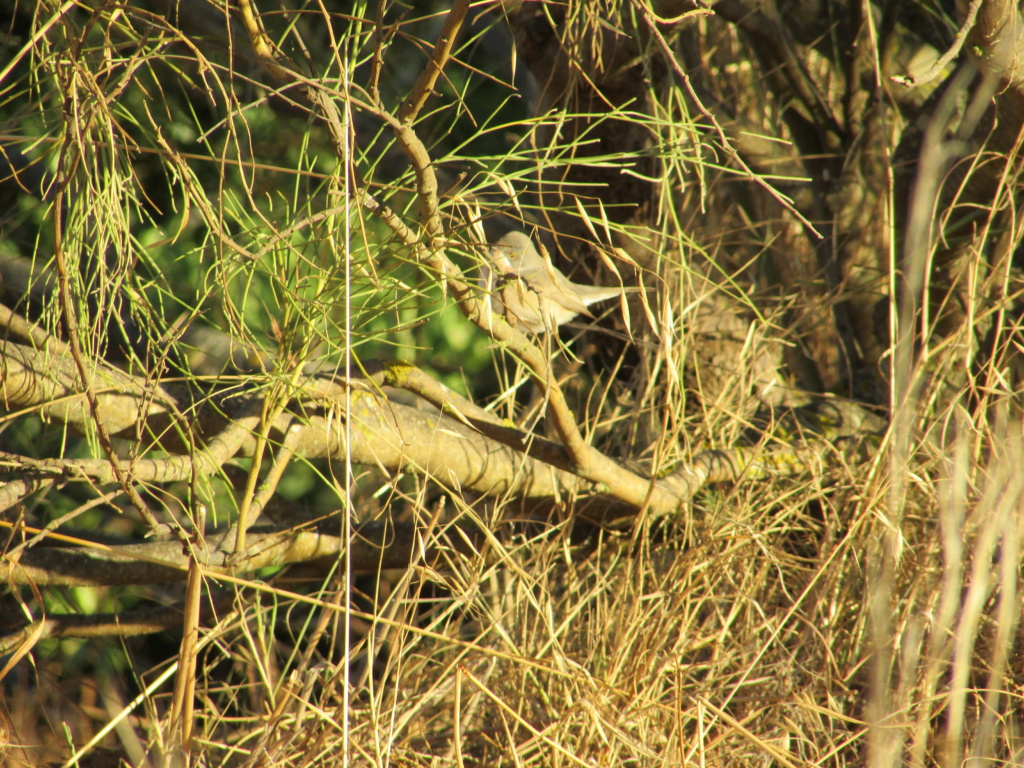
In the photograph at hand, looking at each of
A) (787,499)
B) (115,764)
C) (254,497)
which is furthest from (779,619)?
(115,764)

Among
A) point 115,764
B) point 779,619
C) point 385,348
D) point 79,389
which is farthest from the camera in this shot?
point 385,348

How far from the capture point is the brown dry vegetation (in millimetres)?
856

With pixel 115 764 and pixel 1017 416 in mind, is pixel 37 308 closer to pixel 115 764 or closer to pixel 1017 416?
pixel 115 764

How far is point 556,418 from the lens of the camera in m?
1.09

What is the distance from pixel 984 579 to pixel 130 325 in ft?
5.23

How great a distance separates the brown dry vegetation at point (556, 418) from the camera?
86 cm

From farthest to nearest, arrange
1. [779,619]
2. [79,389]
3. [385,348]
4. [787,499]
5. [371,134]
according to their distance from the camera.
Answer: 1. [385,348]
2. [371,134]
3. [787,499]
4. [779,619]
5. [79,389]

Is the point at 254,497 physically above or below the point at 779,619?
above

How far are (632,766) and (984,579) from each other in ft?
1.68

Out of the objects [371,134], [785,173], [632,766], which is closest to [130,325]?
[371,134]

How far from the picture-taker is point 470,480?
1247 mm

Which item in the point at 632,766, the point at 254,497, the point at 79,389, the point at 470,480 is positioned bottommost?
the point at 632,766

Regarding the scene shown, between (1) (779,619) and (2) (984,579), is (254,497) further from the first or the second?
(2) (984,579)

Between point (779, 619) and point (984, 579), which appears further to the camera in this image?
point (779, 619)
